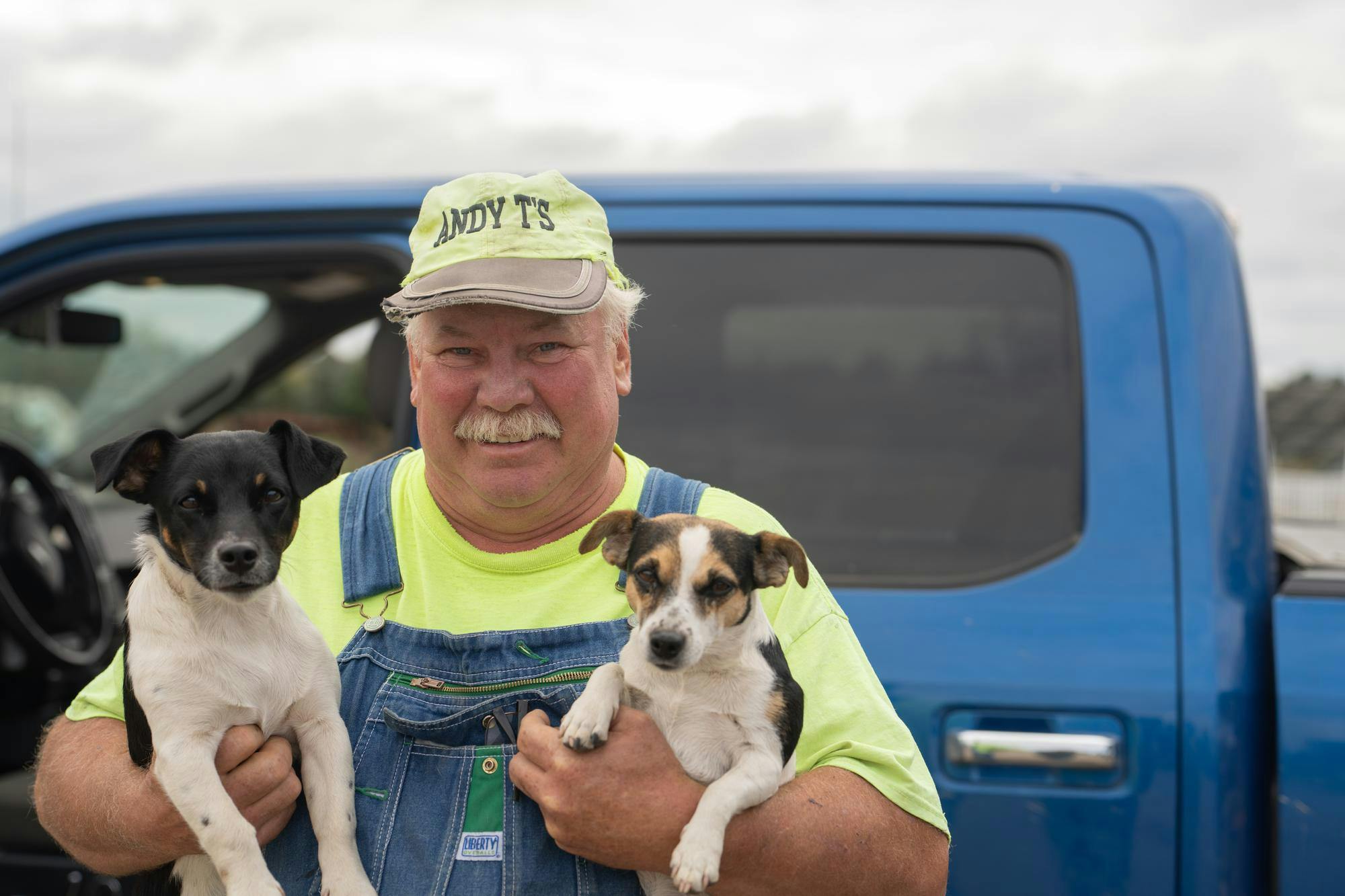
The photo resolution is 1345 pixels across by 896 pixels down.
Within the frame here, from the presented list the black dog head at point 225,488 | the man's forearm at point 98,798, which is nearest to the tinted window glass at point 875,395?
the black dog head at point 225,488

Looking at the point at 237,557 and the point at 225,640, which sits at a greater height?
the point at 237,557

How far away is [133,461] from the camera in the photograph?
191 centimetres

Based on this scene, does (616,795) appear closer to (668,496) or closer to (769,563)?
(769,563)

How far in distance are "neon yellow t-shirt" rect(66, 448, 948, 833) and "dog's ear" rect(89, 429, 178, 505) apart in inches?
14.2

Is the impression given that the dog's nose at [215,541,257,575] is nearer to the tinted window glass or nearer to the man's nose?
the man's nose

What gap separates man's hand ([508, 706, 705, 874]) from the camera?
5.90 feet

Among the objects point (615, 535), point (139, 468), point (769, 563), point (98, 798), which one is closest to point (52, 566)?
point (98, 798)

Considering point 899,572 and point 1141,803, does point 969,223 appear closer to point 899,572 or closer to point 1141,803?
point 899,572

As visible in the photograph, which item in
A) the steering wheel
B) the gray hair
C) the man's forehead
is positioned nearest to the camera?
the man's forehead

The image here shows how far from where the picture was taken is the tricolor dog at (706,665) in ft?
5.97

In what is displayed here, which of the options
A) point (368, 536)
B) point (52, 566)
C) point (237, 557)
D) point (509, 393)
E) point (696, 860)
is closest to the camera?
point (696, 860)

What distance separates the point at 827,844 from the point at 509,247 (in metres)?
1.14

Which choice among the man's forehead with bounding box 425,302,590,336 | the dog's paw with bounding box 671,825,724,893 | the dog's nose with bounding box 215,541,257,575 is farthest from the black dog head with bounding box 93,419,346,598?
the dog's paw with bounding box 671,825,724,893

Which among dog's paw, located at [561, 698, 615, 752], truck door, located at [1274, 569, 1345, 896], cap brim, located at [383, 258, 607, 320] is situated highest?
cap brim, located at [383, 258, 607, 320]
